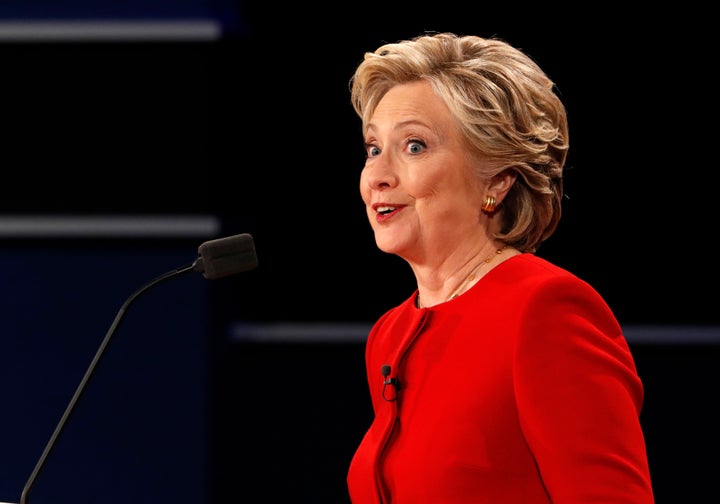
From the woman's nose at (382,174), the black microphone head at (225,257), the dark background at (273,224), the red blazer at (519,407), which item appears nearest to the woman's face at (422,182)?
the woman's nose at (382,174)

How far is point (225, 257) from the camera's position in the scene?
1.27 m

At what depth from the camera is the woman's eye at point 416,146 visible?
1455 mm

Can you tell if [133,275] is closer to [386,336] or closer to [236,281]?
[236,281]

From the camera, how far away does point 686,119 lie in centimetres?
281

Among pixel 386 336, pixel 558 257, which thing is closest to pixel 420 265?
pixel 386 336

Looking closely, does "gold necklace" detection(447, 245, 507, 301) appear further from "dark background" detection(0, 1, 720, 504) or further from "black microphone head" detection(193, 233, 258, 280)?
"dark background" detection(0, 1, 720, 504)

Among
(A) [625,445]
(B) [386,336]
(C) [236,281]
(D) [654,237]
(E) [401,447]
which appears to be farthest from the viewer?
(C) [236,281]

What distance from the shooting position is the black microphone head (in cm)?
126

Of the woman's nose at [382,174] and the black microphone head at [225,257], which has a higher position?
the woman's nose at [382,174]

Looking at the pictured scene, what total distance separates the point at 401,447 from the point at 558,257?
156 cm

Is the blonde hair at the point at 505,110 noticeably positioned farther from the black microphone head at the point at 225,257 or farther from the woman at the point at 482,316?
the black microphone head at the point at 225,257

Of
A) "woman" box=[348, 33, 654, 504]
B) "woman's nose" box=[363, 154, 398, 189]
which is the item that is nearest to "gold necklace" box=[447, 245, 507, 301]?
"woman" box=[348, 33, 654, 504]

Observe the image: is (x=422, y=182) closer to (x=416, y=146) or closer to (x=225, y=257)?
(x=416, y=146)

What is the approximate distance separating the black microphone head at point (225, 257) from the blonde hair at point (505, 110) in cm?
37
